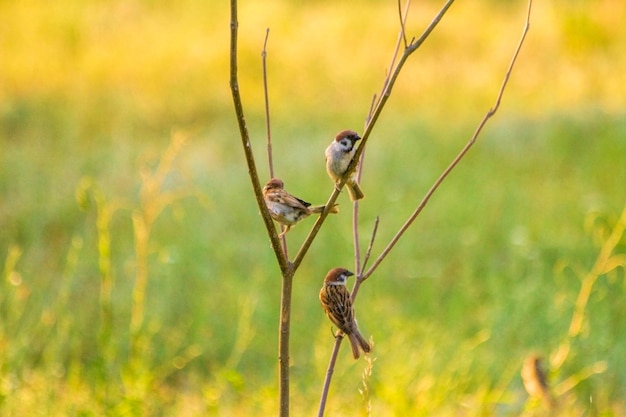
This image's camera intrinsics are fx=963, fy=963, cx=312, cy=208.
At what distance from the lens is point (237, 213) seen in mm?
6891

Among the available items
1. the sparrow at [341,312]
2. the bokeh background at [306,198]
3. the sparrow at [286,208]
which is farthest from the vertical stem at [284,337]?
the sparrow at [341,312]

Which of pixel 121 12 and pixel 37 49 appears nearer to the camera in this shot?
pixel 37 49

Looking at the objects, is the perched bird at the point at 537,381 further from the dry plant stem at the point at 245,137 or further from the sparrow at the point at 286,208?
the dry plant stem at the point at 245,137

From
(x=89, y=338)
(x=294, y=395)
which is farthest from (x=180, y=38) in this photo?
(x=294, y=395)

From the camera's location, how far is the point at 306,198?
22.5ft

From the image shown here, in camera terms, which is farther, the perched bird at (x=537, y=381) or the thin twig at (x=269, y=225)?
the perched bird at (x=537, y=381)

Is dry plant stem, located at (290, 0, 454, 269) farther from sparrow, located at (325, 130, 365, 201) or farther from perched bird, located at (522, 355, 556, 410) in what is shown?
perched bird, located at (522, 355, 556, 410)

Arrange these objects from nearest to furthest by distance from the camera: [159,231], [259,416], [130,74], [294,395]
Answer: [259,416]
[294,395]
[159,231]
[130,74]

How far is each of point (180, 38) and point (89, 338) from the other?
626 centimetres

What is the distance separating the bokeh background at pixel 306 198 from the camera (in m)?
4.46

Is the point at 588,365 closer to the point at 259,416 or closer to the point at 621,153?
the point at 259,416

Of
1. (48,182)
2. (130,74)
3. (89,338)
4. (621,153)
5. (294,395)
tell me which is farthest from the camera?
(130,74)

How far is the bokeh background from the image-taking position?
446 centimetres

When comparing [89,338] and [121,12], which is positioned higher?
[121,12]
